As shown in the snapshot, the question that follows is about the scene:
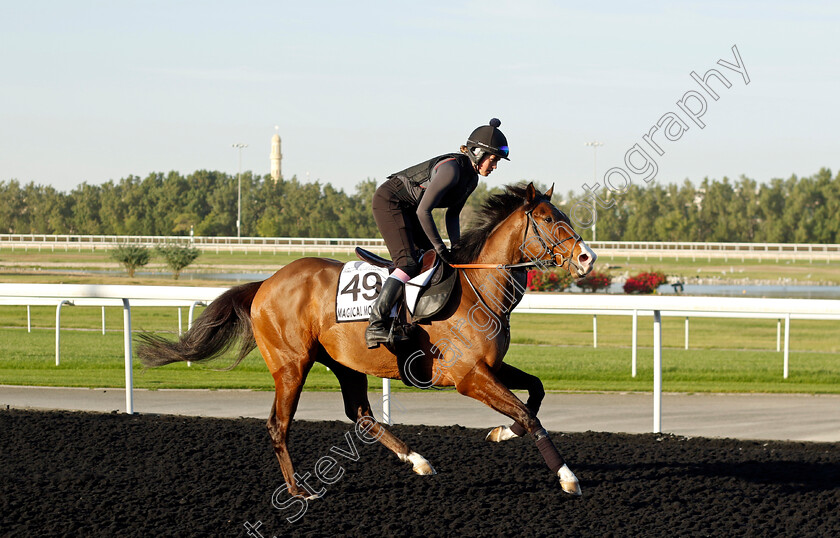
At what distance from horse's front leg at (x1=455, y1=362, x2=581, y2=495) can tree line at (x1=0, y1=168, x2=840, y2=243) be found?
63.3 m

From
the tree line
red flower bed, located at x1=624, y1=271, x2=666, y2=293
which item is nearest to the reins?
red flower bed, located at x1=624, y1=271, x2=666, y2=293

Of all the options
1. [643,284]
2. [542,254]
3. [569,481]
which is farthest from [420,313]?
[643,284]

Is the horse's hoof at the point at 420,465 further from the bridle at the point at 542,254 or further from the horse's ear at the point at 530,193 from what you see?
the horse's ear at the point at 530,193

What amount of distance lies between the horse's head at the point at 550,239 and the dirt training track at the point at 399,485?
4.04 ft

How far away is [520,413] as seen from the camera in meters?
4.86

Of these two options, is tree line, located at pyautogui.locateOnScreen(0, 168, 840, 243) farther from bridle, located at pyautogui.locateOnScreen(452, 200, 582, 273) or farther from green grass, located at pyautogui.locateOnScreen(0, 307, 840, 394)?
bridle, located at pyautogui.locateOnScreen(452, 200, 582, 273)

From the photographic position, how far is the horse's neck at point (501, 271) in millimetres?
5113

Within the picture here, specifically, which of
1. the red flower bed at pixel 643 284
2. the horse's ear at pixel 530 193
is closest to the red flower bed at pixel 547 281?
the red flower bed at pixel 643 284

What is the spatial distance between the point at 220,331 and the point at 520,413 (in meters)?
2.13

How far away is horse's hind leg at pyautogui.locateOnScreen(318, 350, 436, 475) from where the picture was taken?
18.1ft

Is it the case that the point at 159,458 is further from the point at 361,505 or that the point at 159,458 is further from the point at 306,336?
the point at 361,505

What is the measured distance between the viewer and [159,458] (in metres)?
5.86

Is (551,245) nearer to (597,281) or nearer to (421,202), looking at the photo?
(421,202)

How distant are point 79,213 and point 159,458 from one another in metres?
71.0
